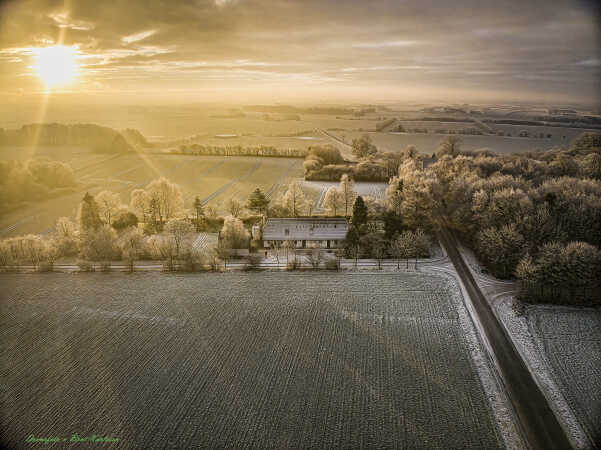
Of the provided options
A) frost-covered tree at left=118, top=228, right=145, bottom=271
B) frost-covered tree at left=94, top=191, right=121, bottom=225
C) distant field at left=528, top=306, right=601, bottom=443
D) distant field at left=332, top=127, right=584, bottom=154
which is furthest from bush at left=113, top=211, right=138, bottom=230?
distant field at left=332, top=127, right=584, bottom=154

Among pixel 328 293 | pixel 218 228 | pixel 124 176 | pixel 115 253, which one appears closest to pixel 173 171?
pixel 124 176

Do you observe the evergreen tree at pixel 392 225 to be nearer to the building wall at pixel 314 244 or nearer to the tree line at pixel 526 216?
the tree line at pixel 526 216

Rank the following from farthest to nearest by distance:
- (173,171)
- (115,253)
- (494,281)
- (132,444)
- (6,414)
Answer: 1. (173,171)
2. (115,253)
3. (494,281)
4. (6,414)
5. (132,444)

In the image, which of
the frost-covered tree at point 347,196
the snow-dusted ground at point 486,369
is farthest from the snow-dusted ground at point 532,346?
the frost-covered tree at point 347,196

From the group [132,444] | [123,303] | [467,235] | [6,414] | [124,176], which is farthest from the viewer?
[124,176]

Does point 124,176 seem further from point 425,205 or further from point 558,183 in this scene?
point 558,183

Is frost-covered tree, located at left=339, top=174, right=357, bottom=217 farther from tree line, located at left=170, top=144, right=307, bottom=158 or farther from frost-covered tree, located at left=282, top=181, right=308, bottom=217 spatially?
tree line, located at left=170, top=144, right=307, bottom=158

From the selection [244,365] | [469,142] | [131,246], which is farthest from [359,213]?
[469,142]
